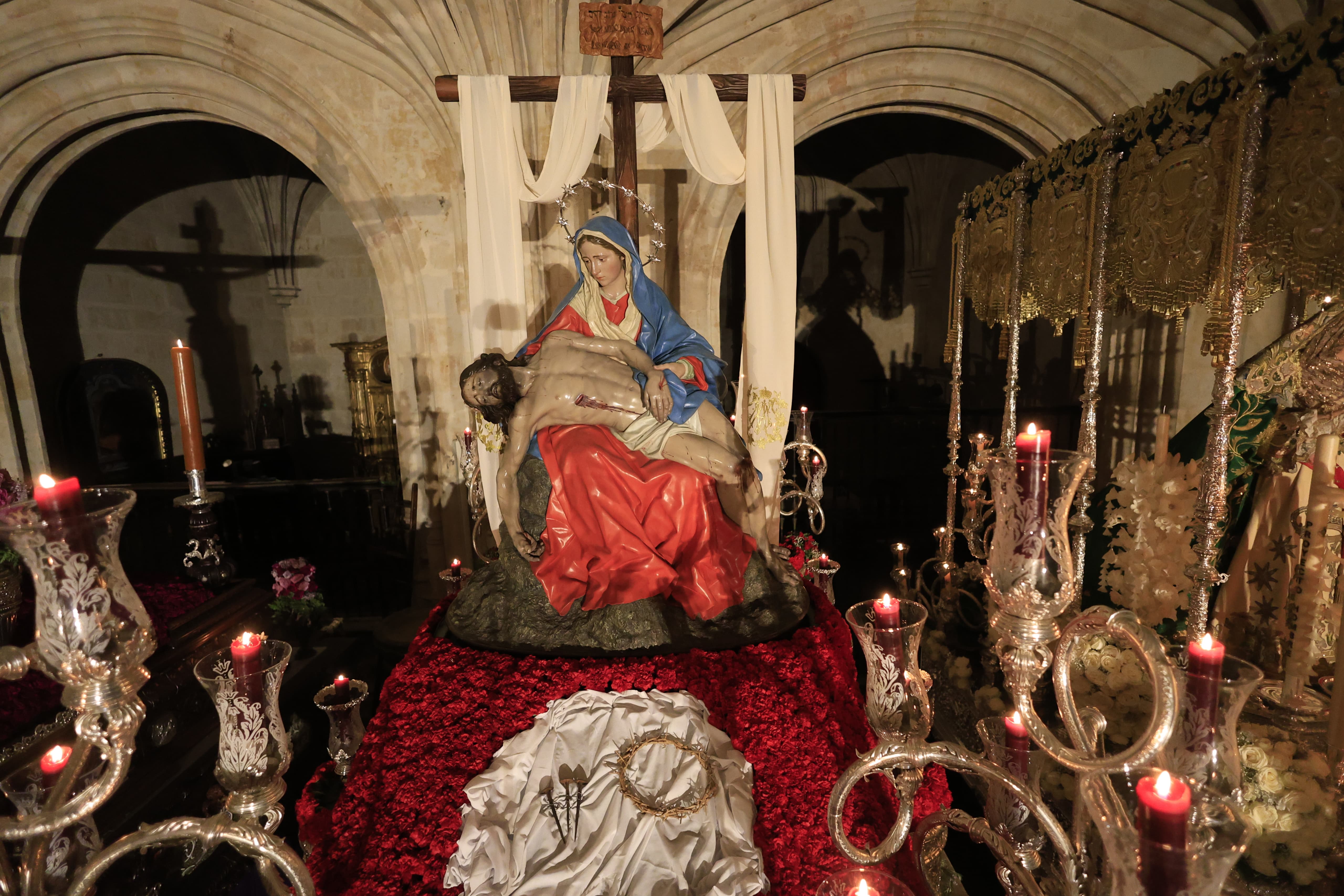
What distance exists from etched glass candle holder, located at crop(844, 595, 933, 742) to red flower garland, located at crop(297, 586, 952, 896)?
95 centimetres

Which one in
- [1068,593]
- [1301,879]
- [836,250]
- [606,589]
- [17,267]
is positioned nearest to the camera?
[1068,593]

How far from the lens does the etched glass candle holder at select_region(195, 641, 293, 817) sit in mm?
1484

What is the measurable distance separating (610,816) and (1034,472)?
195 cm

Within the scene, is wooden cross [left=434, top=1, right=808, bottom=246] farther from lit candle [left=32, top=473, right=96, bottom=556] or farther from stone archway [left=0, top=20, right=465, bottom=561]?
lit candle [left=32, top=473, right=96, bottom=556]

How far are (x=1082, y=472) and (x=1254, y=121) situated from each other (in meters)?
2.24

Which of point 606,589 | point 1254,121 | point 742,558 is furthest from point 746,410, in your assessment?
point 1254,121

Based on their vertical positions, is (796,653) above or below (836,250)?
below

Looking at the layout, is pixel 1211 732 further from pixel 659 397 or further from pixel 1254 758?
pixel 659 397

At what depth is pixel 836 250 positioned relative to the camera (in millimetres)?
9758

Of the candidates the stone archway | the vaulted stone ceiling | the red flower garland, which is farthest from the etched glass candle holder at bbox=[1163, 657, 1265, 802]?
the stone archway

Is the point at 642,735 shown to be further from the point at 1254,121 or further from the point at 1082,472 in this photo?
the point at 1254,121

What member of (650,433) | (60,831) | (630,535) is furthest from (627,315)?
(60,831)

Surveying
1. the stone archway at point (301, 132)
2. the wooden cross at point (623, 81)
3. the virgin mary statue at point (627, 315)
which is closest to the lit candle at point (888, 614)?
the virgin mary statue at point (627, 315)

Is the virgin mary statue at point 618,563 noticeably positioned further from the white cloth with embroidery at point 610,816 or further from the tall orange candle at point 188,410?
the tall orange candle at point 188,410
